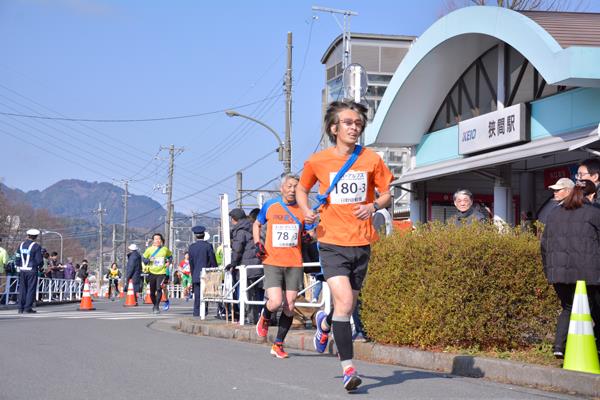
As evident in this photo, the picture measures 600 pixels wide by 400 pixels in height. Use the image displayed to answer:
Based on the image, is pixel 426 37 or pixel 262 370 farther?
pixel 426 37

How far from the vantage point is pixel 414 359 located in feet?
28.3

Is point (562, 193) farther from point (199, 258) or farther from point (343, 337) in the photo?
point (199, 258)

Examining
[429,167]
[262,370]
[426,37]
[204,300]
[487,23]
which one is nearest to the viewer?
[262,370]

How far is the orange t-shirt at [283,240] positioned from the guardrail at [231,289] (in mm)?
1414

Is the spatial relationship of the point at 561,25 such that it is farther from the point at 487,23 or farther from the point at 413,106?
the point at 413,106

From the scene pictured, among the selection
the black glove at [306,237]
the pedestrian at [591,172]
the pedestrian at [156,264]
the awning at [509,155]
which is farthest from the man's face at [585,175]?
the pedestrian at [156,264]

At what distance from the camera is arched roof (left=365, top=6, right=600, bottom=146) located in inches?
561

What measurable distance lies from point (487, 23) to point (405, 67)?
12.2ft

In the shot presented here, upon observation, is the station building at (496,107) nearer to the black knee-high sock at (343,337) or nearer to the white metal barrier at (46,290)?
the black knee-high sock at (343,337)

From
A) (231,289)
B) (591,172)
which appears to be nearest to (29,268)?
(231,289)

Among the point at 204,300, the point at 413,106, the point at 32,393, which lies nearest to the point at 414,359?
the point at 32,393

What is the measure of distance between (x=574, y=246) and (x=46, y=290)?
24972 millimetres

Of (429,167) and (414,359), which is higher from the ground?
(429,167)

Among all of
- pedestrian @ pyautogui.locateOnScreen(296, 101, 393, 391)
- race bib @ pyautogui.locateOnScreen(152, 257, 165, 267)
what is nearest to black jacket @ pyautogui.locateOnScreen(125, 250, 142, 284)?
race bib @ pyautogui.locateOnScreen(152, 257, 165, 267)
